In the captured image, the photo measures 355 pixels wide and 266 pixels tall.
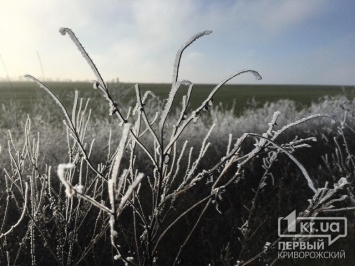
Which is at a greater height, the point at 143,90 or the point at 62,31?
the point at 62,31

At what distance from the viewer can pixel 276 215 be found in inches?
277

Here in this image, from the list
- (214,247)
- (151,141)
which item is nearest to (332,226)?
(214,247)

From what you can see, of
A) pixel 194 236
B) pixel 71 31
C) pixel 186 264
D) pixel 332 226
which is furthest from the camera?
pixel 332 226

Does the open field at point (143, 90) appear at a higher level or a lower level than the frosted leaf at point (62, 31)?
lower

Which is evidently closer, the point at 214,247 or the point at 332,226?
the point at 214,247

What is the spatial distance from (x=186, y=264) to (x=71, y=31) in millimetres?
4531

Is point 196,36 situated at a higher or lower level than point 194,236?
higher

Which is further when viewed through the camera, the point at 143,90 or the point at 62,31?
the point at 143,90

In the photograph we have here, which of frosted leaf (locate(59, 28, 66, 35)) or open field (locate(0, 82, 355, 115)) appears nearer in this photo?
frosted leaf (locate(59, 28, 66, 35))

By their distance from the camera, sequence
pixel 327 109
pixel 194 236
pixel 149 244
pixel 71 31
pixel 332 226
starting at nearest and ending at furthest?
pixel 71 31 → pixel 149 244 → pixel 194 236 → pixel 332 226 → pixel 327 109

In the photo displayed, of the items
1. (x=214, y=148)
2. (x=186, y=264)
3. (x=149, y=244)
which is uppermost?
(x=149, y=244)

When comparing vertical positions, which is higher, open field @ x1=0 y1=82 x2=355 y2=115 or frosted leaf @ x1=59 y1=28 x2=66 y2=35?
frosted leaf @ x1=59 y1=28 x2=66 y2=35

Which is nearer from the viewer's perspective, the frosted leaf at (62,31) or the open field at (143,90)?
the frosted leaf at (62,31)

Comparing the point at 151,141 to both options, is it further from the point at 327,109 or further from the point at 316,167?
the point at 327,109
